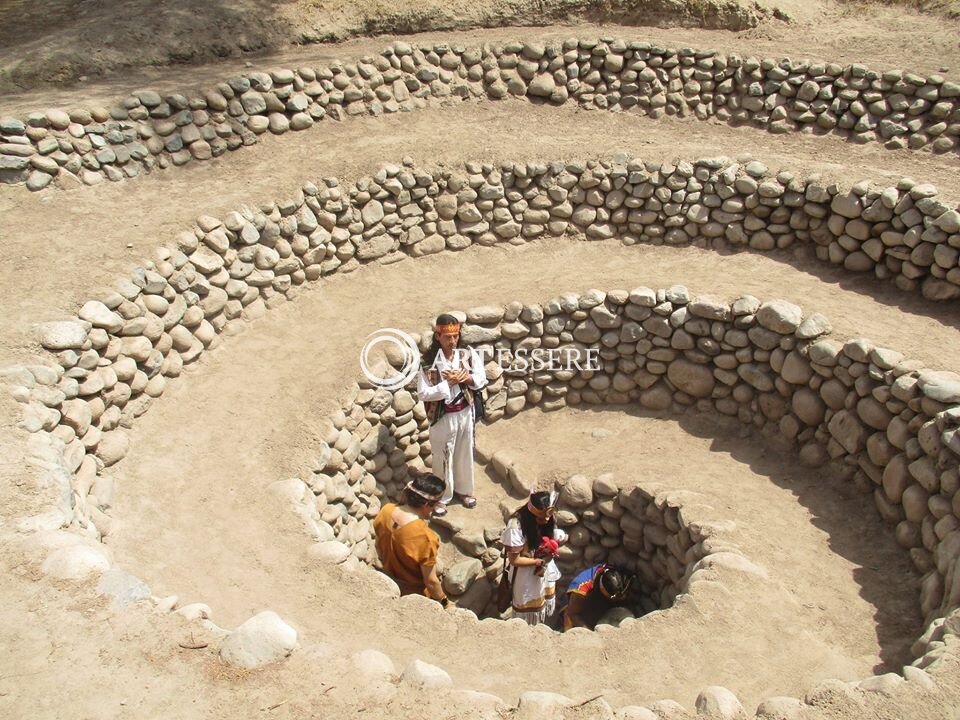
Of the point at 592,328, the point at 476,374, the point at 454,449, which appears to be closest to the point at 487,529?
the point at 454,449

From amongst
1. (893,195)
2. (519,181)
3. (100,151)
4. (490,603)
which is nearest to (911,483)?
(893,195)

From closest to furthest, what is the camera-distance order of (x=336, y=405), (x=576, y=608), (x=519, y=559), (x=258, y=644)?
(x=258, y=644), (x=519, y=559), (x=576, y=608), (x=336, y=405)

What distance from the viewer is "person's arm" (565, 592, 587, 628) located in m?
7.71

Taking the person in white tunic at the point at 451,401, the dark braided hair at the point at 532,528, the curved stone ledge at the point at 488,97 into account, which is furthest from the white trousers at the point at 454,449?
the curved stone ledge at the point at 488,97

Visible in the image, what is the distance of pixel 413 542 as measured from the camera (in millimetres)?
6629

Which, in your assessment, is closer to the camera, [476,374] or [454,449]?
[476,374]

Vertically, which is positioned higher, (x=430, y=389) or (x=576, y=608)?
(x=430, y=389)

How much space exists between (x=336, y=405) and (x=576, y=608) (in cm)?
282

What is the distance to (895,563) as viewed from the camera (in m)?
7.30

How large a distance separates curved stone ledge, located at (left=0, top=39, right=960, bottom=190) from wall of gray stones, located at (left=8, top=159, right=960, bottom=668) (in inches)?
55.1

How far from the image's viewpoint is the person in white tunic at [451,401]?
25.9ft

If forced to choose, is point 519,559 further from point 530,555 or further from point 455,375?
point 455,375
